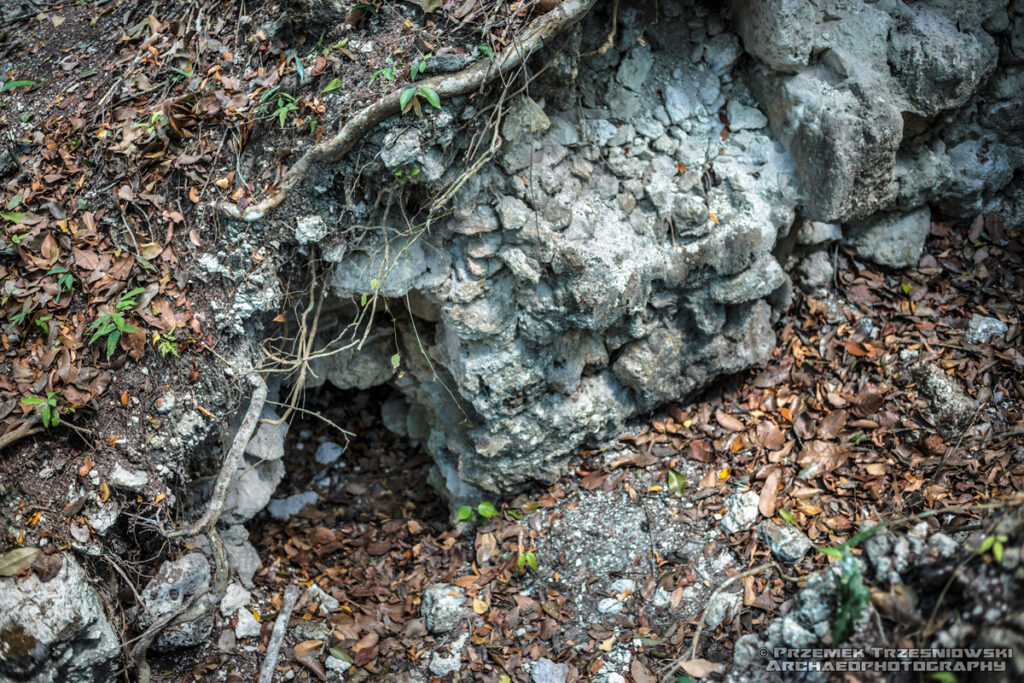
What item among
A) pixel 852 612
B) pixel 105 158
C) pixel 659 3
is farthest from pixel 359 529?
pixel 659 3

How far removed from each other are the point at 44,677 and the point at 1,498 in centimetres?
90

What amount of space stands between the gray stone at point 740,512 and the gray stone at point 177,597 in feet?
9.39

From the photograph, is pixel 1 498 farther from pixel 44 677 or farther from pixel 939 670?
pixel 939 670

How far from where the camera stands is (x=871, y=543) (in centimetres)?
268

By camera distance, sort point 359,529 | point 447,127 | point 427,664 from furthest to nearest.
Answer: point 359,529 → point 427,664 → point 447,127

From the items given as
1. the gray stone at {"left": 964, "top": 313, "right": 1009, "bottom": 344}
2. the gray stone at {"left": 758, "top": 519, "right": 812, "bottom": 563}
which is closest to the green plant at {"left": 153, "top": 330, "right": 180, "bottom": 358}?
the gray stone at {"left": 758, "top": 519, "right": 812, "bottom": 563}

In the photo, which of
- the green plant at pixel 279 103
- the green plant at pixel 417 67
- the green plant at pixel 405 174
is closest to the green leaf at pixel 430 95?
the green plant at pixel 417 67

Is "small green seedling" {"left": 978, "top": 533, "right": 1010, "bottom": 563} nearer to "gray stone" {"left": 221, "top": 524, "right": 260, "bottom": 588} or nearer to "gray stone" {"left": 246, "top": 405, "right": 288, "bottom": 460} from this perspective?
"gray stone" {"left": 246, "top": 405, "right": 288, "bottom": 460}

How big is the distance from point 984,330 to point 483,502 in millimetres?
3163

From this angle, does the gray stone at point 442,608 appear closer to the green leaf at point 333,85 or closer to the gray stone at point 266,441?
the gray stone at point 266,441

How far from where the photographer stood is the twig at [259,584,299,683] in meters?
3.68

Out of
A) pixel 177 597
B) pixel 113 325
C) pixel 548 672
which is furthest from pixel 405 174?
pixel 548 672

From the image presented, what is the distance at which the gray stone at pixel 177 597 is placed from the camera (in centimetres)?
353

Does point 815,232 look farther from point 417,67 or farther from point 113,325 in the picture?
point 113,325
